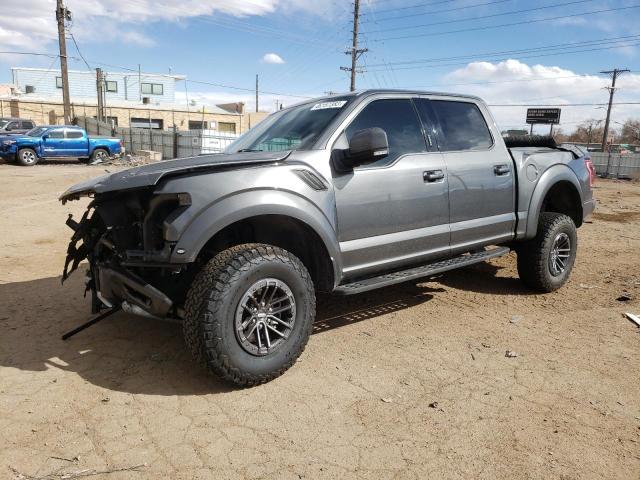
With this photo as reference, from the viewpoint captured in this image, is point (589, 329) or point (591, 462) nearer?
point (591, 462)

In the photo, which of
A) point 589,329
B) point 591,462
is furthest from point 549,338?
point 591,462

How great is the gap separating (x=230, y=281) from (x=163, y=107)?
4955cm

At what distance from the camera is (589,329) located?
14.4 ft

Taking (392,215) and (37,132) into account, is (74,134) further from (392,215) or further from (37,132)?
(392,215)

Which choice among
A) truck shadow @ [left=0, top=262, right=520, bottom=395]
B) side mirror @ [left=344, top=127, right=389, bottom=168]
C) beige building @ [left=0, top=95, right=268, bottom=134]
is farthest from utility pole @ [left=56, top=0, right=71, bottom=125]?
side mirror @ [left=344, top=127, right=389, bottom=168]

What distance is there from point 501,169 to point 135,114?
152 feet

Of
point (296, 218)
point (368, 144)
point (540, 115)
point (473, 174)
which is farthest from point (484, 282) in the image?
point (540, 115)

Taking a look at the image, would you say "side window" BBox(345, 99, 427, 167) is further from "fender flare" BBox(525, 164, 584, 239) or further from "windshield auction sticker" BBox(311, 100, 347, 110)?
"fender flare" BBox(525, 164, 584, 239)

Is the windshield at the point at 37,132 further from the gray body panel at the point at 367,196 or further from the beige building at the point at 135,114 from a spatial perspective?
the gray body panel at the point at 367,196

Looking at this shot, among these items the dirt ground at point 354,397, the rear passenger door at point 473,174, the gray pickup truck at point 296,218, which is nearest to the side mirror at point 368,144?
the gray pickup truck at point 296,218

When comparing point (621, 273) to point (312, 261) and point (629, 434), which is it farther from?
point (312, 261)

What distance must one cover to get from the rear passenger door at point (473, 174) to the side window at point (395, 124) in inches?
7.7

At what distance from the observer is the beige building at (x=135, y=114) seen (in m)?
40.6

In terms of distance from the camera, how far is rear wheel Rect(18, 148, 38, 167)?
21281 mm
